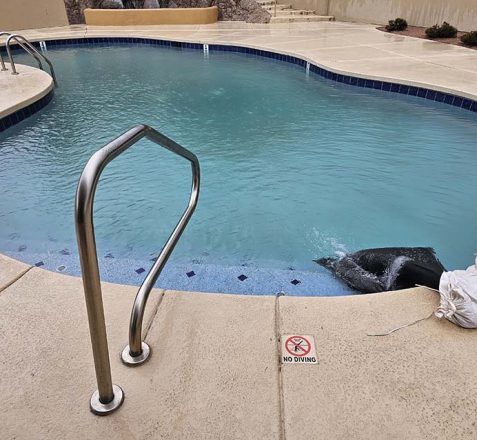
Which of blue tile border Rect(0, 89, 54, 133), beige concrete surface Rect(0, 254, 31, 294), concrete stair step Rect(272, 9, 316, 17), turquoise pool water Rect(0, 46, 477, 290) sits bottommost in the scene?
turquoise pool water Rect(0, 46, 477, 290)

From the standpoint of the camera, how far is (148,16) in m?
11.4

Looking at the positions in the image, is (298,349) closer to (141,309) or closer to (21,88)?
(141,309)

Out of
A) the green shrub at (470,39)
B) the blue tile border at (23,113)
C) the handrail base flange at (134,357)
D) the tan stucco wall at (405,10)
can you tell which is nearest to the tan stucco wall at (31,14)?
the blue tile border at (23,113)

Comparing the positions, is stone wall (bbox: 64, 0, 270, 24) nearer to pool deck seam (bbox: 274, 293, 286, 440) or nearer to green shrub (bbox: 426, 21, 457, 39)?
green shrub (bbox: 426, 21, 457, 39)

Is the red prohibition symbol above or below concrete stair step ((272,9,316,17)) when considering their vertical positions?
below

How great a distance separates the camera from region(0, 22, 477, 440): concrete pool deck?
1.31m

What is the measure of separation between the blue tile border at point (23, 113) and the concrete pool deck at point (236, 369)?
11.6 feet

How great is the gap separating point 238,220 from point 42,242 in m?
1.54

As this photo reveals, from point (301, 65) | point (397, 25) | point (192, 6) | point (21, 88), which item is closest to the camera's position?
point (21, 88)

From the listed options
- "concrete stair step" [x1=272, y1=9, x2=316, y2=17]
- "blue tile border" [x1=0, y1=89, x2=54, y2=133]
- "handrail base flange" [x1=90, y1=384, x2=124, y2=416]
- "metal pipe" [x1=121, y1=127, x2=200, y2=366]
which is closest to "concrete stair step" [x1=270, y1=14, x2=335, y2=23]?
"concrete stair step" [x1=272, y1=9, x2=316, y2=17]

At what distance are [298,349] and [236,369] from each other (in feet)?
0.88

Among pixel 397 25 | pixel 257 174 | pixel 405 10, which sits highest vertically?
pixel 405 10

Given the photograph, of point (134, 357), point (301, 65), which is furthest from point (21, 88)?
point (134, 357)

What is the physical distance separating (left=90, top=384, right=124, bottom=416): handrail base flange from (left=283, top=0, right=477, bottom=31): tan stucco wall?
10.2m
